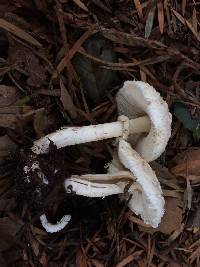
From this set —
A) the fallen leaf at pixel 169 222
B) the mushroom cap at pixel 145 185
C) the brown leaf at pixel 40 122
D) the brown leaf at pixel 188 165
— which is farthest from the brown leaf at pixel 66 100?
the fallen leaf at pixel 169 222

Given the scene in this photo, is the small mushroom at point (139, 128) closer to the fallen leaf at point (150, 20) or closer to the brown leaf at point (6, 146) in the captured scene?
the brown leaf at point (6, 146)

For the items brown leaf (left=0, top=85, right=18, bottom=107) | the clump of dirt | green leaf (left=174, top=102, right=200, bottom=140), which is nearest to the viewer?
the clump of dirt

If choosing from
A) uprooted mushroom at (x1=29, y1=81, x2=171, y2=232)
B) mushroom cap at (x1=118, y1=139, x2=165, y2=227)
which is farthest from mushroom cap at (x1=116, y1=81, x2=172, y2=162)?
mushroom cap at (x1=118, y1=139, x2=165, y2=227)

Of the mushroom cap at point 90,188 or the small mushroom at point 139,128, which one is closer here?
the small mushroom at point 139,128

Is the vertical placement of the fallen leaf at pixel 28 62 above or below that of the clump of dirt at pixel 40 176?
above

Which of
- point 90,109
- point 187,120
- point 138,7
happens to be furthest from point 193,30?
point 90,109

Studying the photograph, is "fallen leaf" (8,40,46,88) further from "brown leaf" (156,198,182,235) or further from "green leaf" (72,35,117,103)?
"brown leaf" (156,198,182,235)
